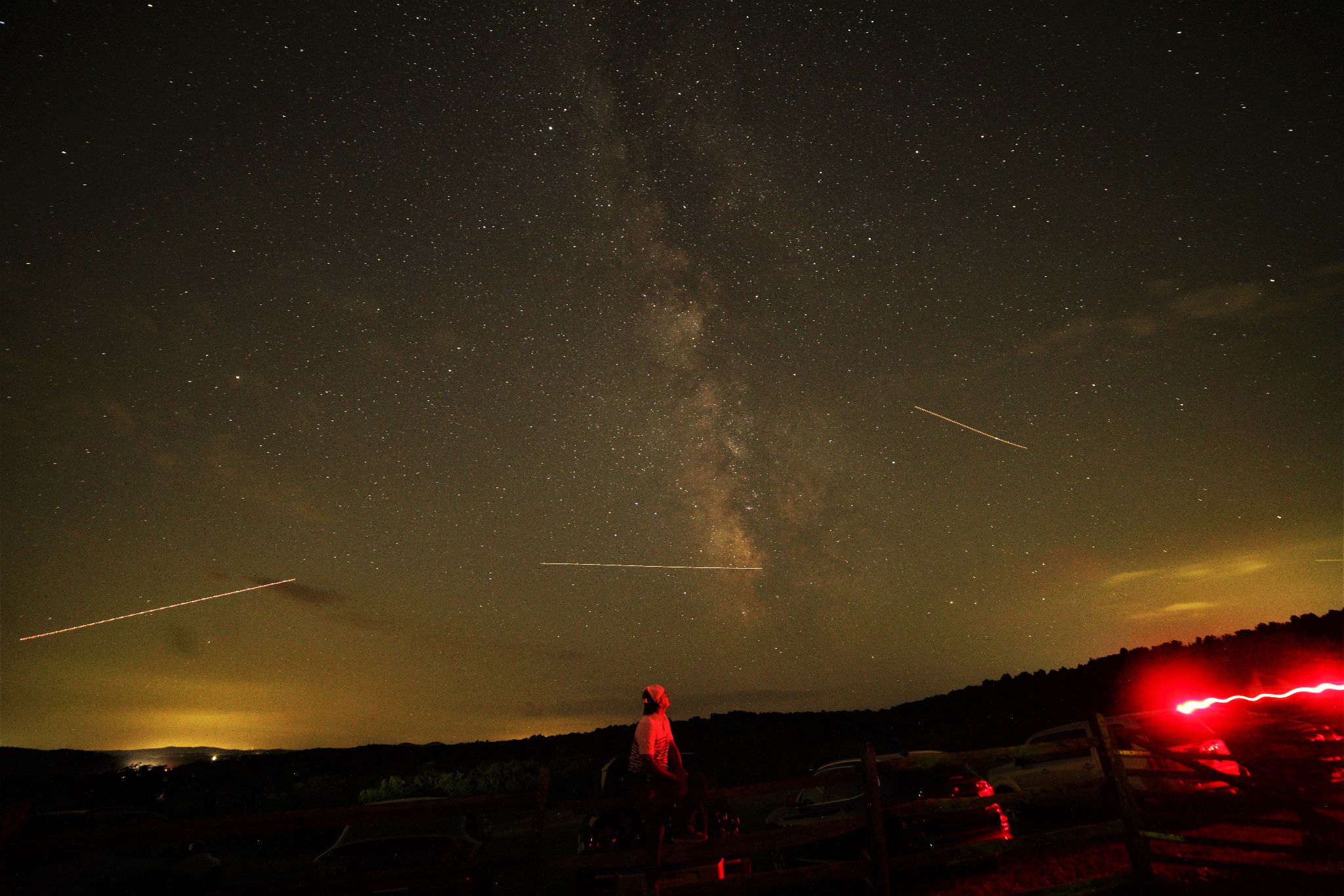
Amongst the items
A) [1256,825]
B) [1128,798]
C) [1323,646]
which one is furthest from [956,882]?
[1323,646]

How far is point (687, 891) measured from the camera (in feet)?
16.9

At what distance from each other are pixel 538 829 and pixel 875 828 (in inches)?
127

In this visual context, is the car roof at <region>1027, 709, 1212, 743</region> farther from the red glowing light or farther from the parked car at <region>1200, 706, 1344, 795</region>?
the parked car at <region>1200, 706, 1344, 795</region>

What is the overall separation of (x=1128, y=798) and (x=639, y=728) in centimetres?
572

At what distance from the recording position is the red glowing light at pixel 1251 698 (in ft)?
25.4

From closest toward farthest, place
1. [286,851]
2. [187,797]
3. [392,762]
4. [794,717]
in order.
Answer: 1. [286,851]
2. [187,797]
3. [392,762]
4. [794,717]

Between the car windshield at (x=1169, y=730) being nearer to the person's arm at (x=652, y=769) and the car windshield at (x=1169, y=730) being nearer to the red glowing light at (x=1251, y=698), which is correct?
the red glowing light at (x=1251, y=698)

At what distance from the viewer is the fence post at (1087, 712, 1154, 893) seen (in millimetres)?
6645

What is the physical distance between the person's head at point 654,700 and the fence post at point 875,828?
200 cm

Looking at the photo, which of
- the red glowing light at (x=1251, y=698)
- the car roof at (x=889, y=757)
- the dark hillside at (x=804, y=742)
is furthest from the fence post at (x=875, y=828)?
the dark hillside at (x=804, y=742)

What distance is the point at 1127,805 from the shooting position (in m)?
6.86

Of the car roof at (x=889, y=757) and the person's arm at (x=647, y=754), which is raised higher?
the person's arm at (x=647, y=754)

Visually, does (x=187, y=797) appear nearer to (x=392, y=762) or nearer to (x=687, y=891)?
(x=392, y=762)

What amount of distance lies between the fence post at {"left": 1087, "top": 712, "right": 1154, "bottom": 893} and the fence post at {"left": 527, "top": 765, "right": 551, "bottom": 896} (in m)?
5.86
